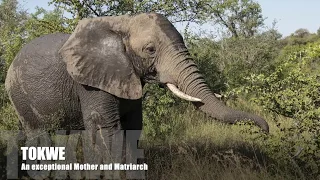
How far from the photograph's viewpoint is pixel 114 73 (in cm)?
513

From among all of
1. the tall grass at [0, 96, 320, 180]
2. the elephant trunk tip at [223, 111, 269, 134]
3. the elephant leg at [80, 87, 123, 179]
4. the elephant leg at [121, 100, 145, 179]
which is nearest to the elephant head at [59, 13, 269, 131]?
the elephant leg at [80, 87, 123, 179]

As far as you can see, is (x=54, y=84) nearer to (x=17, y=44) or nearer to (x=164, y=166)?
(x=164, y=166)

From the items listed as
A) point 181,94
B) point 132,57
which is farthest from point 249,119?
point 132,57

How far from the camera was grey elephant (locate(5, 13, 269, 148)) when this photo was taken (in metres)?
4.96

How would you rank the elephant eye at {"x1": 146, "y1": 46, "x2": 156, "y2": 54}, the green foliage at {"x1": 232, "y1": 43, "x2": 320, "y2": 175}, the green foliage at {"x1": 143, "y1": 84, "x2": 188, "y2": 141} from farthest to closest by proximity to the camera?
the green foliage at {"x1": 143, "y1": 84, "x2": 188, "y2": 141} < the green foliage at {"x1": 232, "y1": 43, "x2": 320, "y2": 175} < the elephant eye at {"x1": 146, "y1": 46, "x2": 156, "y2": 54}

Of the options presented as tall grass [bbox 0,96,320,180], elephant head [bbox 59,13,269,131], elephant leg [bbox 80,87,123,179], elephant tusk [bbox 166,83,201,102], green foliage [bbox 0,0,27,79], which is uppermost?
green foliage [bbox 0,0,27,79]

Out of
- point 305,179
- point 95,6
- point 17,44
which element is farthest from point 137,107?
point 17,44

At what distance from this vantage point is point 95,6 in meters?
9.31

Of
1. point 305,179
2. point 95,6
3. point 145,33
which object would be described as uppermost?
point 95,6

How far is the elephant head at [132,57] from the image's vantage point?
4957 mm

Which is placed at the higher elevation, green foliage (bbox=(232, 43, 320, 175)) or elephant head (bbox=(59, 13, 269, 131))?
elephant head (bbox=(59, 13, 269, 131))

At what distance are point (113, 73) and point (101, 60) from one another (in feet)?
0.71

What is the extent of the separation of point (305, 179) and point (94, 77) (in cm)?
243

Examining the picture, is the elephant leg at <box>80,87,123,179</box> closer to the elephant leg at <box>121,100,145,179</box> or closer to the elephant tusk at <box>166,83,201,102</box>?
the elephant leg at <box>121,100,145,179</box>
